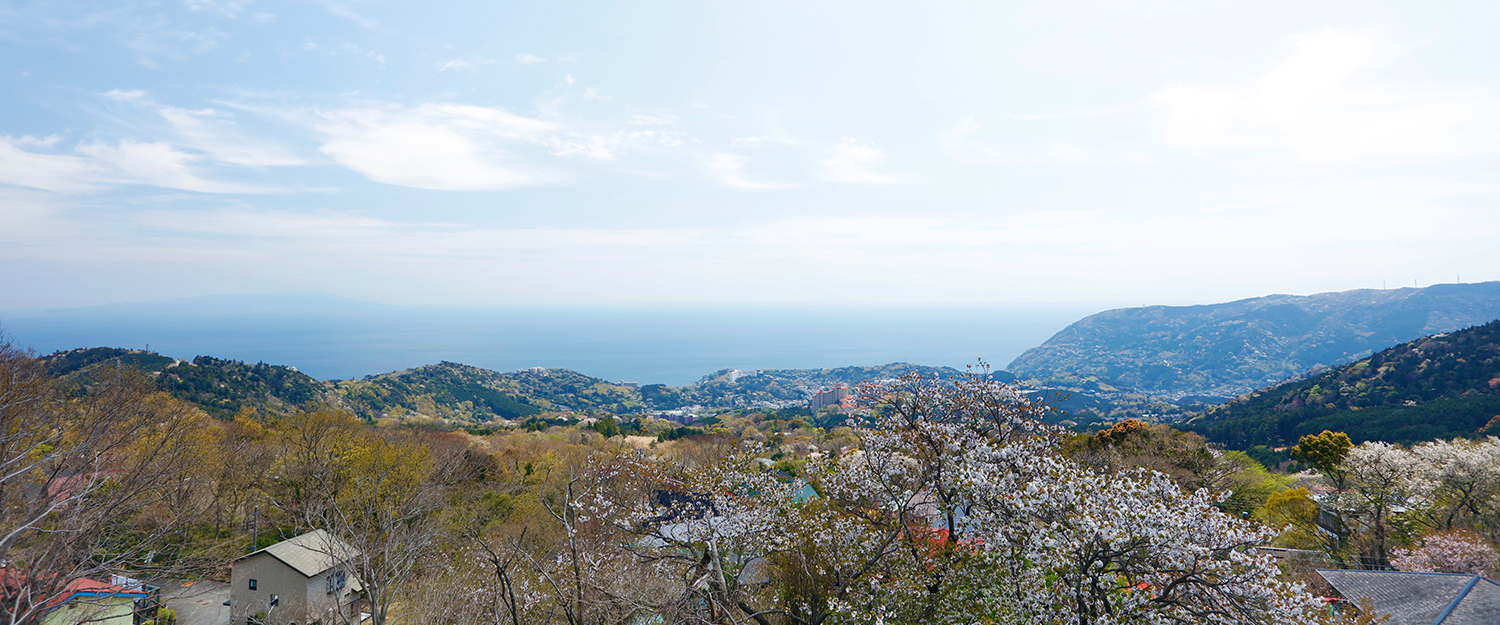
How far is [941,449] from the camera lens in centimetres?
857

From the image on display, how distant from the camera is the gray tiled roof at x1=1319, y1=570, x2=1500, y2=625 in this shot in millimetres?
10367

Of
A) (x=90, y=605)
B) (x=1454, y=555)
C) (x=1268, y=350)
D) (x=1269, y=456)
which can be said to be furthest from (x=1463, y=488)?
(x=1268, y=350)

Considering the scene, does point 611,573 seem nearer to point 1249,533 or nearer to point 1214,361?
point 1249,533

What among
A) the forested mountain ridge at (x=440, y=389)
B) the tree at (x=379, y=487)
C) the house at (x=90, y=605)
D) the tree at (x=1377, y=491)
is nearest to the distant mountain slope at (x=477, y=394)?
the forested mountain ridge at (x=440, y=389)

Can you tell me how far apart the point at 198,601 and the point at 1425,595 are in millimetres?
34251

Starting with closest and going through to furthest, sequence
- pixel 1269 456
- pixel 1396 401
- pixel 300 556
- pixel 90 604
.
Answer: pixel 90 604
pixel 300 556
pixel 1269 456
pixel 1396 401

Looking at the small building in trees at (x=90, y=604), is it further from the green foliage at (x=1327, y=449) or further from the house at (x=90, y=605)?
the green foliage at (x=1327, y=449)

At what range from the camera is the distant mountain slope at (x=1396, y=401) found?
4444 centimetres

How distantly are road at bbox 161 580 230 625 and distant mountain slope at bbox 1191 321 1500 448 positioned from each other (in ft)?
232

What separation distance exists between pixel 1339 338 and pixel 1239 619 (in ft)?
862

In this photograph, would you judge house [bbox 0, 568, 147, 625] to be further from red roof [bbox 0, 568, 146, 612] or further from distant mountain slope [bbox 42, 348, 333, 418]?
distant mountain slope [bbox 42, 348, 333, 418]

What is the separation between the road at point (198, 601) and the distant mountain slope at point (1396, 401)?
70.8m

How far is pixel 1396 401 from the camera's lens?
5512 centimetres

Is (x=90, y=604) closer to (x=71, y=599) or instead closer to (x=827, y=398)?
(x=71, y=599)
